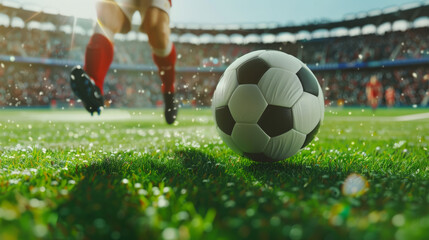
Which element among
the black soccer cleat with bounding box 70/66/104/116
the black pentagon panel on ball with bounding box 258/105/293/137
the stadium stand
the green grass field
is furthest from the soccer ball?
the stadium stand

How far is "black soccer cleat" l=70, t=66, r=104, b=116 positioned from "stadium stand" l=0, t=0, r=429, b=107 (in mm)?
28296

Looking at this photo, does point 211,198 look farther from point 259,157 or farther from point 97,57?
point 97,57

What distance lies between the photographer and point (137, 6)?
3.82 meters

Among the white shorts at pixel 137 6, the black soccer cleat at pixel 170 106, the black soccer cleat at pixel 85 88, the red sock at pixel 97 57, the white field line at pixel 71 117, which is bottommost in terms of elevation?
the white field line at pixel 71 117

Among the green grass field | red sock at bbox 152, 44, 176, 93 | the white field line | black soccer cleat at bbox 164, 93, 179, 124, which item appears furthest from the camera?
the white field line

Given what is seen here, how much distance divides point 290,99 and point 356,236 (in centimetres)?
155

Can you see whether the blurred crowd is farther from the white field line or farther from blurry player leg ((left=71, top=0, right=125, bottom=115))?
blurry player leg ((left=71, top=0, right=125, bottom=115))

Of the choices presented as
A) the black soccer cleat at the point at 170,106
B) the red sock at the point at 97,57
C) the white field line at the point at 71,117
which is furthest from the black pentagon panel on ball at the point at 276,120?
the white field line at the point at 71,117

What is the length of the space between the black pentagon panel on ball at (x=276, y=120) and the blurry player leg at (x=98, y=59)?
178 cm

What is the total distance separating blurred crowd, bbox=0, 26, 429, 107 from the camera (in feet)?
108

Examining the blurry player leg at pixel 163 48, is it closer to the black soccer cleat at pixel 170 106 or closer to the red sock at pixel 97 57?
the black soccer cleat at pixel 170 106

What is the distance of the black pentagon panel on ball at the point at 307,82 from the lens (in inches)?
106

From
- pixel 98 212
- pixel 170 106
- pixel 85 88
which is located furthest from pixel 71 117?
pixel 98 212

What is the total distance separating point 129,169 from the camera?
94.3 inches
